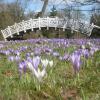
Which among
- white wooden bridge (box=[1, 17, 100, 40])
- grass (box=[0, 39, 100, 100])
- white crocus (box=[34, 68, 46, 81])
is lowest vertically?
white wooden bridge (box=[1, 17, 100, 40])

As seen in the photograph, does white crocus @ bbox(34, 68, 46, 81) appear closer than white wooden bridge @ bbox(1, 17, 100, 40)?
Yes

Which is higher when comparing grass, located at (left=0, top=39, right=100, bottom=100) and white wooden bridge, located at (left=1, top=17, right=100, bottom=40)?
grass, located at (left=0, top=39, right=100, bottom=100)

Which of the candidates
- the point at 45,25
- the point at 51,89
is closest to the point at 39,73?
the point at 51,89

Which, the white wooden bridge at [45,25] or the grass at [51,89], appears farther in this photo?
the white wooden bridge at [45,25]

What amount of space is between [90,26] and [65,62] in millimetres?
24276

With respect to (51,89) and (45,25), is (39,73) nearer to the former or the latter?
(51,89)

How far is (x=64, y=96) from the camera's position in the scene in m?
2.10

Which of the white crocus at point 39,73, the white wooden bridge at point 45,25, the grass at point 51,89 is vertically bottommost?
the white wooden bridge at point 45,25

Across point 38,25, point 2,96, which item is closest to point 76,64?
point 2,96

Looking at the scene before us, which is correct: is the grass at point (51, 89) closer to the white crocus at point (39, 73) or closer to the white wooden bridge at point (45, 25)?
the white crocus at point (39, 73)

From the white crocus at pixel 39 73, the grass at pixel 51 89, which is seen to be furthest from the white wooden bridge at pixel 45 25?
the white crocus at pixel 39 73

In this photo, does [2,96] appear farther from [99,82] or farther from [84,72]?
[84,72]

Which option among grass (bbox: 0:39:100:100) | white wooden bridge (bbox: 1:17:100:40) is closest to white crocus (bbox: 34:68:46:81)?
grass (bbox: 0:39:100:100)

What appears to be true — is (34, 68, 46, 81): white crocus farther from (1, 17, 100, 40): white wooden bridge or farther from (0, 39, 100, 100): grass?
(1, 17, 100, 40): white wooden bridge
